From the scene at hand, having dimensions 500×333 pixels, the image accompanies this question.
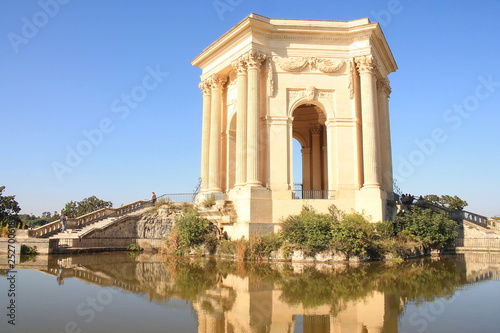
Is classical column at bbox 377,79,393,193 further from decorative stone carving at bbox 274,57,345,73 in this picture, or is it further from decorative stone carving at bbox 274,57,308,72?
decorative stone carving at bbox 274,57,308,72

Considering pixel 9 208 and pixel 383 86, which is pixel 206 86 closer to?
pixel 383 86

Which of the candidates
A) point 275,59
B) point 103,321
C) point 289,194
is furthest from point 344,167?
point 103,321

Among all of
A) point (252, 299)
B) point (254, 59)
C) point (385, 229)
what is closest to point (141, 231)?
point (254, 59)

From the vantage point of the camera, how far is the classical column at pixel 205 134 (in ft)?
88.0

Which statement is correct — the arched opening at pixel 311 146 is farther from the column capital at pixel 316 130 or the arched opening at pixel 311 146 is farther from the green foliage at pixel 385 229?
the green foliage at pixel 385 229

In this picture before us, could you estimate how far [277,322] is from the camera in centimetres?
748

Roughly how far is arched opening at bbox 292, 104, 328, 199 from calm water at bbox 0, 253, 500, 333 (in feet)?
57.3

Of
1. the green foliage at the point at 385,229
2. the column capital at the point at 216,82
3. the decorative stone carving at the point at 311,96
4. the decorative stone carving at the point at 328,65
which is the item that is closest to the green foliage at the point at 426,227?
the green foliage at the point at 385,229

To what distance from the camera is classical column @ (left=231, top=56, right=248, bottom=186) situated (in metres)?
21.5

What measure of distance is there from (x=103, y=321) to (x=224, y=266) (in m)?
8.64

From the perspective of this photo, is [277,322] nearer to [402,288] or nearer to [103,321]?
[103,321]

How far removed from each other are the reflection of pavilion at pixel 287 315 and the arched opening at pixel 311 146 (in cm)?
2270

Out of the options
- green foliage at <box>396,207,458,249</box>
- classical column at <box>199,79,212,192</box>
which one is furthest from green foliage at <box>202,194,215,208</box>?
green foliage at <box>396,207,458,249</box>

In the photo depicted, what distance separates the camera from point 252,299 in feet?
31.1
